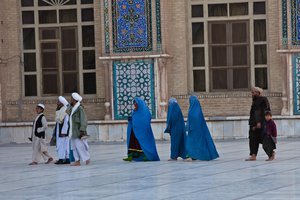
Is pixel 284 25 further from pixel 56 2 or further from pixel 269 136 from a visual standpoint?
pixel 269 136

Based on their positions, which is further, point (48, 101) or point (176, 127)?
point (48, 101)

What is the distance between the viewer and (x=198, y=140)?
52.3 feet

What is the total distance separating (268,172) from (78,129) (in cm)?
356

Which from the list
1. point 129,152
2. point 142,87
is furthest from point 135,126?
point 142,87

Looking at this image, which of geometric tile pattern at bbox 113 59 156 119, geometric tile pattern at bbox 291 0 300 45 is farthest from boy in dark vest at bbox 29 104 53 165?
geometric tile pattern at bbox 291 0 300 45

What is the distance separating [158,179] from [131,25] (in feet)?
31.3

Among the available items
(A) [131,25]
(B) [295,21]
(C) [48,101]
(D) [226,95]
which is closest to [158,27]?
(A) [131,25]

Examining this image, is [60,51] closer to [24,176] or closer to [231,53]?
[231,53]

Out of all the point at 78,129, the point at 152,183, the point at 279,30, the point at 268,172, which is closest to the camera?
the point at 152,183

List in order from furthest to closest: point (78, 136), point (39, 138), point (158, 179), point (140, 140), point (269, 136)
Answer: point (39, 138), point (140, 140), point (78, 136), point (269, 136), point (158, 179)

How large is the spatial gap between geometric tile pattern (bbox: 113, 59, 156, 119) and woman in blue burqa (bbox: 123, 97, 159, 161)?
5399mm

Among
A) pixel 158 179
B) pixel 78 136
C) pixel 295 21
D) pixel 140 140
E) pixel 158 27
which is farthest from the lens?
pixel 158 27

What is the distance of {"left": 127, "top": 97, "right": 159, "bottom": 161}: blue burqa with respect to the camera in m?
16.1

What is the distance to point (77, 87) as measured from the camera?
74.8ft
